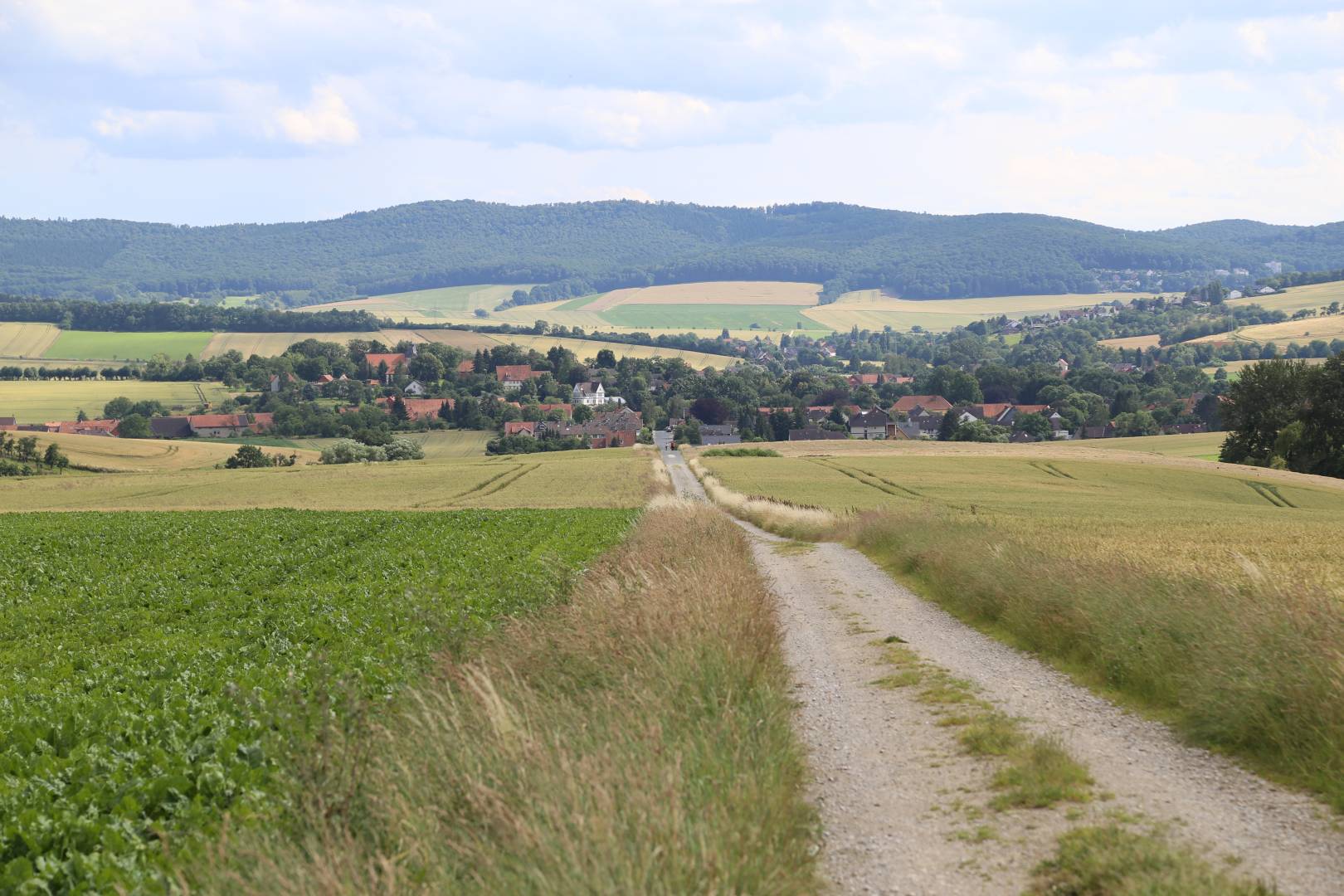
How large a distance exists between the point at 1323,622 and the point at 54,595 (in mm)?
23071

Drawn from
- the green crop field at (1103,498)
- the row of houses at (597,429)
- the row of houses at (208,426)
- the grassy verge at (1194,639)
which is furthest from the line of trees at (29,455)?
the grassy verge at (1194,639)

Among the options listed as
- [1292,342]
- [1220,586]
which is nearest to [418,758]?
[1220,586]

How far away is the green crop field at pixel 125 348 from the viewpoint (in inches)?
7279

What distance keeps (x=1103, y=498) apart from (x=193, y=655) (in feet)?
157

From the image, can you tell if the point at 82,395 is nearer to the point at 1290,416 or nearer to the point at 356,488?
the point at 356,488

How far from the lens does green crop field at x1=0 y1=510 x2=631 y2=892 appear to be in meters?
7.85

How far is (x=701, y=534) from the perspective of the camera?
1016 inches

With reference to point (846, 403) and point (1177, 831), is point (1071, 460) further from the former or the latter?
point (846, 403)

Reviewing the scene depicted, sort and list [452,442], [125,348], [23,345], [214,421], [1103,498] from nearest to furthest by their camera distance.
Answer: [1103,498] < [452,442] < [214,421] < [125,348] < [23,345]

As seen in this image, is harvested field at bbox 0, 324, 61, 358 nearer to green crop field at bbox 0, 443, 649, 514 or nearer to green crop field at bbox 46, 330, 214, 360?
green crop field at bbox 46, 330, 214, 360

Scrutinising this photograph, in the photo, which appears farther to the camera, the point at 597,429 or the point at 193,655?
the point at 597,429

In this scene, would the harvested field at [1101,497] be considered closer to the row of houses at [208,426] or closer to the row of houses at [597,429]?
the row of houses at [597,429]

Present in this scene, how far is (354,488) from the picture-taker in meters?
71.1

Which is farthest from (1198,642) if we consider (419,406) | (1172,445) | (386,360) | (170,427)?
(386,360)
